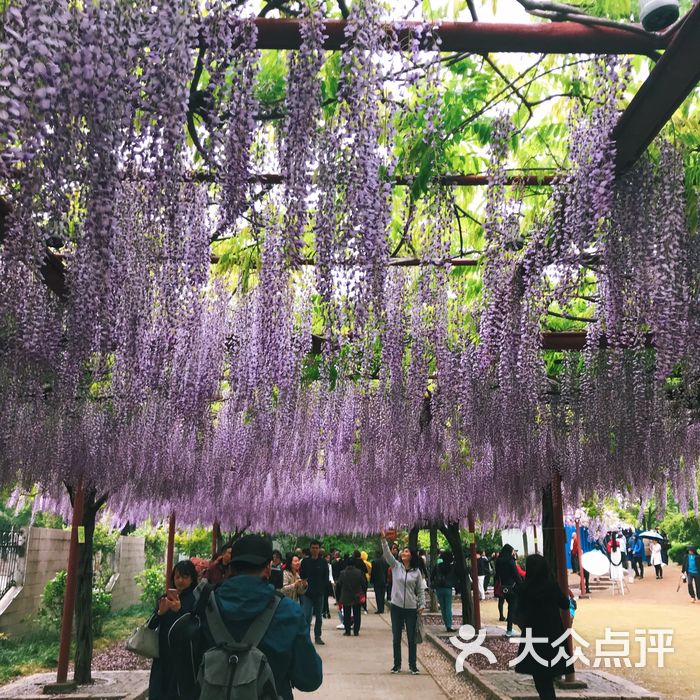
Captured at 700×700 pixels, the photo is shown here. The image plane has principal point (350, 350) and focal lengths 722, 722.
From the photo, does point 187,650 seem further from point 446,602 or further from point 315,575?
point 446,602

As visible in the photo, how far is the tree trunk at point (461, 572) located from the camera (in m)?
13.3

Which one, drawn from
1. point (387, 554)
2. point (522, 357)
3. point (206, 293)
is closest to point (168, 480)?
point (387, 554)

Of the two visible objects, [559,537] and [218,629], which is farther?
[559,537]

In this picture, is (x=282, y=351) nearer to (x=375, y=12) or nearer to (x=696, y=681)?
(x=375, y=12)

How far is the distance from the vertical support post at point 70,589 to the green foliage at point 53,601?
3695mm

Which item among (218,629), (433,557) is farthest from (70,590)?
(433,557)

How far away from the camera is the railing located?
37.9 feet

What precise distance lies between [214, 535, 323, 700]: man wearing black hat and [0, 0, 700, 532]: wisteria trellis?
1.48 meters

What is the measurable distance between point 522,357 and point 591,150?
9.69ft

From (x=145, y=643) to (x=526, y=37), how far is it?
3.37 m

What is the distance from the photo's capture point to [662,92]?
313 cm

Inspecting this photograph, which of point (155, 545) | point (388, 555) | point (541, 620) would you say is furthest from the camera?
point (155, 545)

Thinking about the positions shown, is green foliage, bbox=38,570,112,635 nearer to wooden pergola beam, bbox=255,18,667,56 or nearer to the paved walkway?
the paved walkway

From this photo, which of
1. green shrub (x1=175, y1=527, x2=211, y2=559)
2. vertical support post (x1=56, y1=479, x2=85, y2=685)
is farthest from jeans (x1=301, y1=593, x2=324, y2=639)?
green shrub (x1=175, y1=527, x2=211, y2=559)
